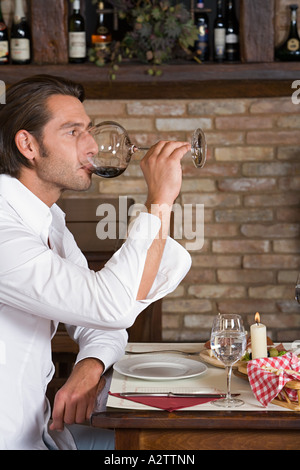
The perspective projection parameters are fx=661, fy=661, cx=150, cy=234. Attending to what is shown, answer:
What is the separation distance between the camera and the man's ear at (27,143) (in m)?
1.38

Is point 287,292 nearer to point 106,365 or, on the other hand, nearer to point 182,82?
point 182,82

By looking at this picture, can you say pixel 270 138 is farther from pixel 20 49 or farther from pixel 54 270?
pixel 54 270

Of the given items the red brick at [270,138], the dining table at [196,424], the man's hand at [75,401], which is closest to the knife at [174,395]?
the dining table at [196,424]

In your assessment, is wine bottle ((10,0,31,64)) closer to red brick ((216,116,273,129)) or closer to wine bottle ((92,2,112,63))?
wine bottle ((92,2,112,63))

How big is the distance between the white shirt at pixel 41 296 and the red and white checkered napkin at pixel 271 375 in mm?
239

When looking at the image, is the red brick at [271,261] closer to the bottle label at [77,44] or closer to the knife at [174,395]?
the bottle label at [77,44]

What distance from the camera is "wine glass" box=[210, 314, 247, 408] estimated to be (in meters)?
1.14

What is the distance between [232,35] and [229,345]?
2023 millimetres

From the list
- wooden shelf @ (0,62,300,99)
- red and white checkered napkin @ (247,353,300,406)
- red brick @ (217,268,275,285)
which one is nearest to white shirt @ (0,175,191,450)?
red and white checkered napkin @ (247,353,300,406)

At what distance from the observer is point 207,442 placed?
1.09m

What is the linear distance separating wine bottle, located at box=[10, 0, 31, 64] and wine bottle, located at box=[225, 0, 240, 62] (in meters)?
0.86

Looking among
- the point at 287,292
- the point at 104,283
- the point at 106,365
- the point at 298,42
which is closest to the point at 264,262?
the point at 287,292

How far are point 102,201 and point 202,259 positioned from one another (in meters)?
0.53

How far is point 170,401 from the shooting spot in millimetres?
1135
